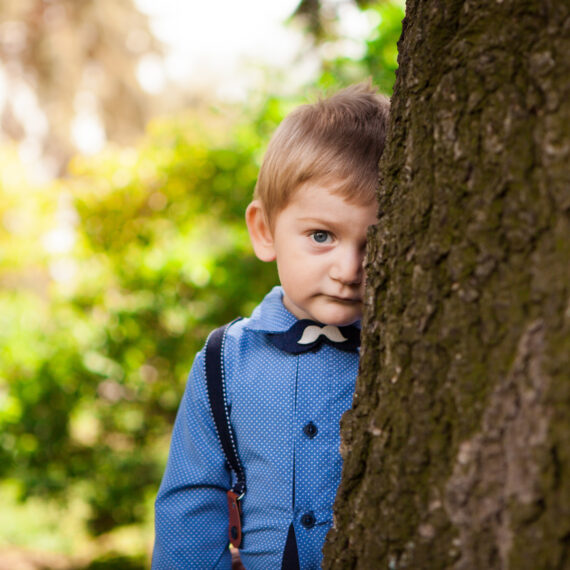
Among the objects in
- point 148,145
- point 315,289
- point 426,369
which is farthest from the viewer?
point 148,145

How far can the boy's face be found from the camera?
1476 millimetres

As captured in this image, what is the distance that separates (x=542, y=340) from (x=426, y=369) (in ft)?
0.69

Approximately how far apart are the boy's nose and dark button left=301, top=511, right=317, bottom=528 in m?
0.58

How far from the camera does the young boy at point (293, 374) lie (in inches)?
58.9

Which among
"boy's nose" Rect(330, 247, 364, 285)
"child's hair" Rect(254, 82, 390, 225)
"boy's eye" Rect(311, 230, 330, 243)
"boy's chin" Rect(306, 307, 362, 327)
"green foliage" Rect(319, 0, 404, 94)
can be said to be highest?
"green foliage" Rect(319, 0, 404, 94)

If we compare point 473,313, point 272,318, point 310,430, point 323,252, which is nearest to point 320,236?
point 323,252

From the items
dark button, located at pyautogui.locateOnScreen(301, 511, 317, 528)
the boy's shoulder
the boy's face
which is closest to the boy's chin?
the boy's face

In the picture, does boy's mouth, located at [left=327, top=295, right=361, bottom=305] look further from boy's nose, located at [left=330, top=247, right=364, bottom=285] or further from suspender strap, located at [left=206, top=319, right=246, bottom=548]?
suspender strap, located at [left=206, top=319, right=246, bottom=548]

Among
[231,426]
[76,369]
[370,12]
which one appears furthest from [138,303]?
[231,426]

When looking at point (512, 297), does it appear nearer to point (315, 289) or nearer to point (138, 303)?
point (315, 289)

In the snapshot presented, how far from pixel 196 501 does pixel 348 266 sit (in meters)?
0.74

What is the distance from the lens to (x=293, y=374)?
5.23ft

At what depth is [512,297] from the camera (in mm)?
903

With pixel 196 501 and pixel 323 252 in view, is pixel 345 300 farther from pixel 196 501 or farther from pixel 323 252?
pixel 196 501
